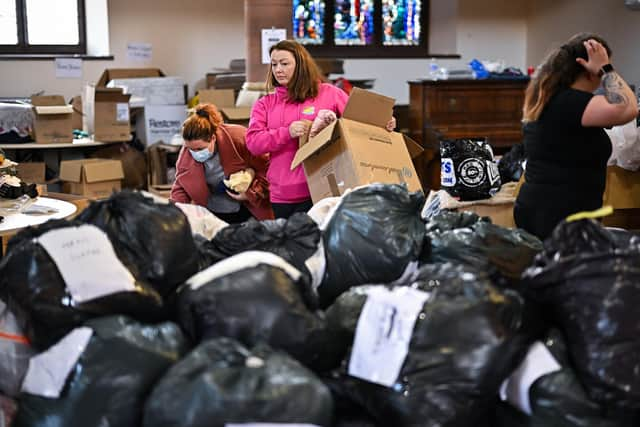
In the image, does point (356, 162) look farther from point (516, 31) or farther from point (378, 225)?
point (516, 31)

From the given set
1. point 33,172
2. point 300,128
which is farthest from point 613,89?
point 33,172

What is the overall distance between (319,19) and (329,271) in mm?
6221

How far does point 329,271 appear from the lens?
1.96m

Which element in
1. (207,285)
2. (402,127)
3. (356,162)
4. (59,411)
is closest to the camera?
(59,411)

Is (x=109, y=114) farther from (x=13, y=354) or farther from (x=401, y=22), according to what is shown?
(x=13, y=354)

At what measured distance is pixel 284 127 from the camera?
129 inches

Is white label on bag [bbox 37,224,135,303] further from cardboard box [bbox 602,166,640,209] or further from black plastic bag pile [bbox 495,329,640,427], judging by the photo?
cardboard box [bbox 602,166,640,209]

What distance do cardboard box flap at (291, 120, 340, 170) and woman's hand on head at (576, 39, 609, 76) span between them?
85 cm

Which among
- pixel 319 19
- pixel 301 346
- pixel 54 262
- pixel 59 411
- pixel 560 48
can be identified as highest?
pixel 319 19

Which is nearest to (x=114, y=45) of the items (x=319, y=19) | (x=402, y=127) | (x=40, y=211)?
(x=319, y=19)

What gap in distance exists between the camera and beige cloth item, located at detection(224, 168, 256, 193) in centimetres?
345

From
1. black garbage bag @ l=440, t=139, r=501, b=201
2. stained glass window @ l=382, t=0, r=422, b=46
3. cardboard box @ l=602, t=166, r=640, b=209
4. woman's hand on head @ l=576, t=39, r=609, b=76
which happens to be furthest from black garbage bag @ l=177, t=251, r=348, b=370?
stained glass window @ l=382, t=0, r=422, b=46

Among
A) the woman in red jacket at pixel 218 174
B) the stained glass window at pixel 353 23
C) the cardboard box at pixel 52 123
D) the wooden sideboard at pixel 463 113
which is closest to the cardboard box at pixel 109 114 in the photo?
the cardboard box at pixel 52 123

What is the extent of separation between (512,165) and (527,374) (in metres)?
3.27
